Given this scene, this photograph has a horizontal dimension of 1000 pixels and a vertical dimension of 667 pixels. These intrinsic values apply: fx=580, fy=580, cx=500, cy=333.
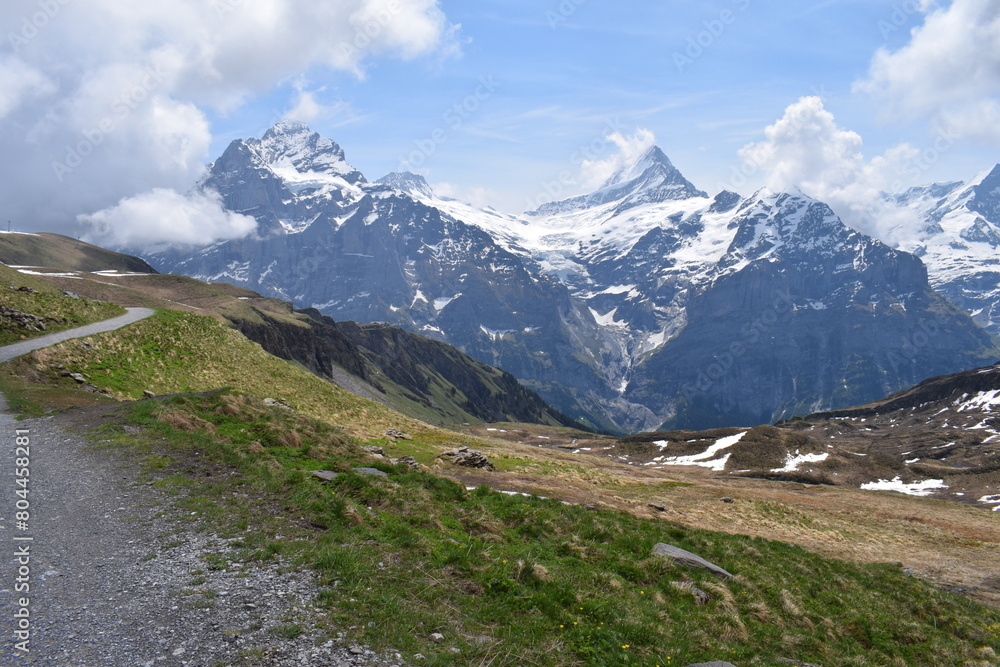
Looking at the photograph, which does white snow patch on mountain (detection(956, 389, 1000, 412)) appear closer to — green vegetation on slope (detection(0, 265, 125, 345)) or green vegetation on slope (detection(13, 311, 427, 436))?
green vegetation on slope (detection(13, 311, 427, 436))

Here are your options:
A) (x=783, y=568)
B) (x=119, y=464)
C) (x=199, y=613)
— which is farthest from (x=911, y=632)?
(x=119, y=464)

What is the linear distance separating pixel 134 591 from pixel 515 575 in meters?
8.81

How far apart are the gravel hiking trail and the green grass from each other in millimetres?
638

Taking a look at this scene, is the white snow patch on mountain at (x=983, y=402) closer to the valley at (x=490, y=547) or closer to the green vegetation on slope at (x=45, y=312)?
the valley at (x=490, y=547)

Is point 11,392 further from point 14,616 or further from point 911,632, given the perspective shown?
point 911,632

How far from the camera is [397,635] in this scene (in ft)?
37.2

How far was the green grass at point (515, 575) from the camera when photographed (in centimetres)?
1281

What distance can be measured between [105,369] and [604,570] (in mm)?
37665

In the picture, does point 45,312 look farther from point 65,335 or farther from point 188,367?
point 188,367

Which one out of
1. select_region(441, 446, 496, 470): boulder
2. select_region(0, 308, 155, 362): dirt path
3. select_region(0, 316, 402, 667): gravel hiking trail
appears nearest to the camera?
select_region(0, 316, 402, 667): gravel hiking trail

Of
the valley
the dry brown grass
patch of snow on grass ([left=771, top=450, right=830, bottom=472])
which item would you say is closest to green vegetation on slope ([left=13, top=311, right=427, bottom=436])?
the valley

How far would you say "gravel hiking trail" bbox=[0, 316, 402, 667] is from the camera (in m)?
9.80

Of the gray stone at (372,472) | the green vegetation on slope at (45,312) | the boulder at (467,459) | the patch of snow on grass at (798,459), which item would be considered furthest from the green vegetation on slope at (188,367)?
the patch of snow on grass at (798,459)

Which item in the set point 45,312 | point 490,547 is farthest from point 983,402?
point 45,312
